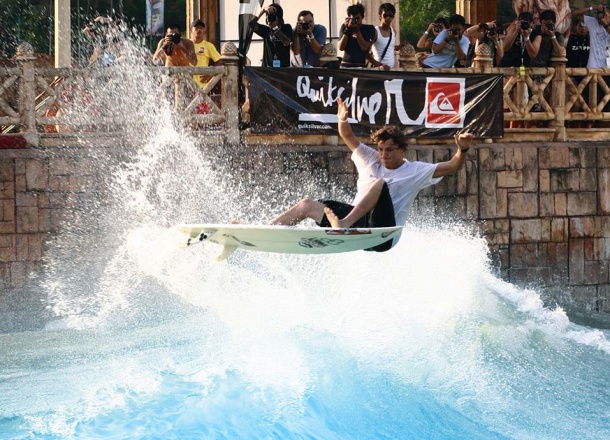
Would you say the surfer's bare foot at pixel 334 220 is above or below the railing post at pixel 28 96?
below

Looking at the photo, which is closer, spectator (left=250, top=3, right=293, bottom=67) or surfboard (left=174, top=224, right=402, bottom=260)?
surfboard (left=174, top=224, right=402, bottom=260)

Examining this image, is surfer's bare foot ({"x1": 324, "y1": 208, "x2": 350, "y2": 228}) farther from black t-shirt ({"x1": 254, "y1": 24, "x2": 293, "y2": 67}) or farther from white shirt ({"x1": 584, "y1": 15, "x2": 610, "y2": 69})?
white shirt ({"x1": 584, "y1": 15, "x2": 610, "y2": 69})

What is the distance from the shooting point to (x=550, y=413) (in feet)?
30.2

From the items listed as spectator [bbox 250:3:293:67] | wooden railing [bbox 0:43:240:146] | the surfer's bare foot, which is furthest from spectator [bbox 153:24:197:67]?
the surfer's bare foot

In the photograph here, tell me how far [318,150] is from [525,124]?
305 centimetres

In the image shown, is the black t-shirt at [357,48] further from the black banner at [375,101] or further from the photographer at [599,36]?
the photographer at [599,36]

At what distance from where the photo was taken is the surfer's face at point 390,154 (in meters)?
9.47

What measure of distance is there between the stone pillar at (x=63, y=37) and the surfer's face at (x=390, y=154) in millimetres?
7329

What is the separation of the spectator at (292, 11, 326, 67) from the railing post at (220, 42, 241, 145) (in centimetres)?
101

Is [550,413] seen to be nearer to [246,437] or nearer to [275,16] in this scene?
[246,437]

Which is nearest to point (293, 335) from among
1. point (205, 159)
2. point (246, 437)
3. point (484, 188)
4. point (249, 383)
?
point (249, 383)

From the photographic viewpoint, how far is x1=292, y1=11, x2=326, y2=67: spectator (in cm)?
1386

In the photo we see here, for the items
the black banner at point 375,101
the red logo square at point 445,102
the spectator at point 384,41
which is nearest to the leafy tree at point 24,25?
the spectator at point 384,41

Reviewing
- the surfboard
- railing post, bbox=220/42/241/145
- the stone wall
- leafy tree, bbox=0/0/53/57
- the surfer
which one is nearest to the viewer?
the surfboard
